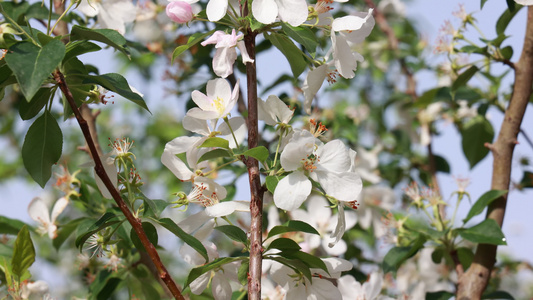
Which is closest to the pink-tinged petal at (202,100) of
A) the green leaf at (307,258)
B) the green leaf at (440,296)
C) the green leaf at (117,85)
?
the green leaf at (117,85)

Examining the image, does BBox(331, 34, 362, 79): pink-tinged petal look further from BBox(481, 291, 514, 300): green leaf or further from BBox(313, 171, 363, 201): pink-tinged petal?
BBox(481, 291, 514, 300): green leaf

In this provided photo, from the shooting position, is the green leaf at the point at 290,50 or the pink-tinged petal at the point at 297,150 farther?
the green leaf at the point at 290,50

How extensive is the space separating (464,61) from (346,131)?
58 cm

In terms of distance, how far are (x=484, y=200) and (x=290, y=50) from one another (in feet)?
2.40

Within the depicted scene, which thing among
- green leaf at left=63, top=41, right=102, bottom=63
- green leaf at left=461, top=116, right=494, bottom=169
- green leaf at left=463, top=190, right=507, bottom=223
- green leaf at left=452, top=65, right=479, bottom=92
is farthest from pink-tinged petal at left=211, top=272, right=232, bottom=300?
green leaf at left=461, top=116, right=494, bottom=169

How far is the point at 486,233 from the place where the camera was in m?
1.57

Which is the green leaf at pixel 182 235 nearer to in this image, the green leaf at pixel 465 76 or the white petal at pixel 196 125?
the white petal at pixel 196 125

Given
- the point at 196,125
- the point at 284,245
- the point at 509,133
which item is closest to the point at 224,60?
the point at 196,125

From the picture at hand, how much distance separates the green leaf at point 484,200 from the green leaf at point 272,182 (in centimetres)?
77

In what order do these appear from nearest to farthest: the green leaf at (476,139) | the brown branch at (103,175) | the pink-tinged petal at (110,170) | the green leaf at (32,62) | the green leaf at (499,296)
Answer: the green leaf at (32,62)
the brown branch at (103,175)
the pink-tinged petal at (110,170)
the green leaf at (499,296)
the green leaf at (476,139)

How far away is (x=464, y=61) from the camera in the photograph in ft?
7.23

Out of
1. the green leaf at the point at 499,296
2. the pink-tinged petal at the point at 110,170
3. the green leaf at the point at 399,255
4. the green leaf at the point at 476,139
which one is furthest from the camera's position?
the green leaf at the point at 476,139

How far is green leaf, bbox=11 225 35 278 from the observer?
1.21 m

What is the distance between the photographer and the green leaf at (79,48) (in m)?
1.10
